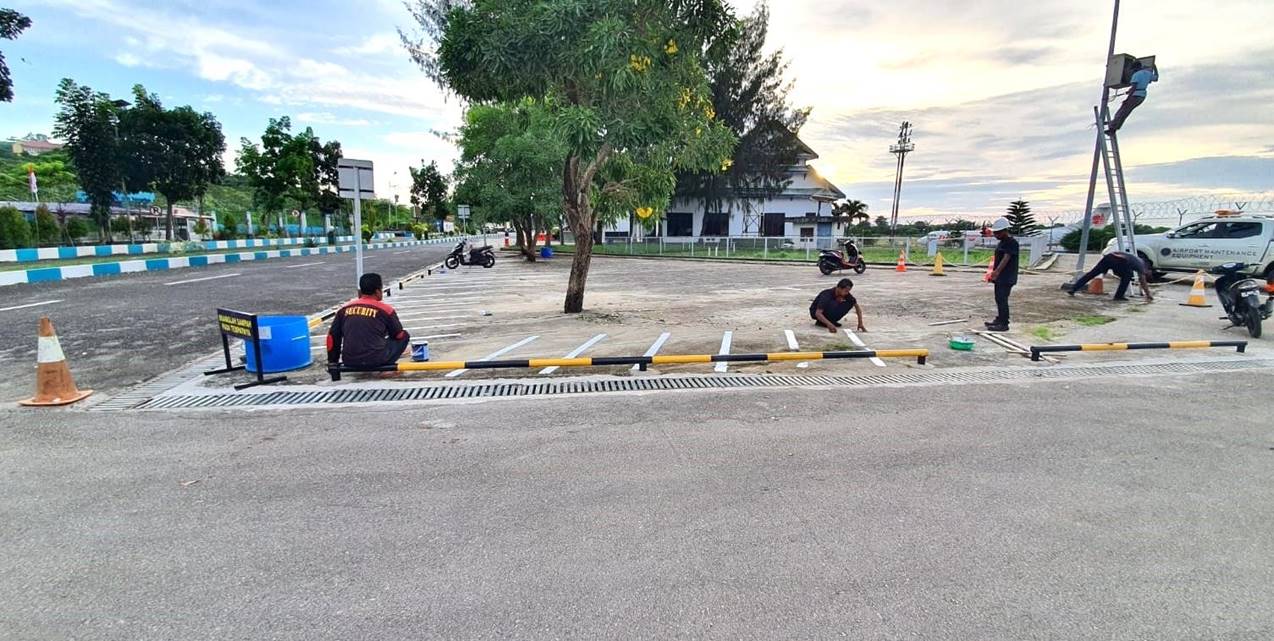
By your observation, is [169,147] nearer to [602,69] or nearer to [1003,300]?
[602,69]

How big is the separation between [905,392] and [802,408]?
1.36 metres

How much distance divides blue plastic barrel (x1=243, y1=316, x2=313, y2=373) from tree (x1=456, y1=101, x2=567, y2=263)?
16.3 metres

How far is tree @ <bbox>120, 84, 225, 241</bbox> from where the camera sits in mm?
29625

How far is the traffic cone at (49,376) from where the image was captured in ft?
18.1

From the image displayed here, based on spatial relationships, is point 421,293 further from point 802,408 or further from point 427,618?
point 427,618

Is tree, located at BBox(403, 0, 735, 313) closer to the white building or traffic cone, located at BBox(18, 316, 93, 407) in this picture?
traffic cone, located at BBox(18, 316, 93, 407)

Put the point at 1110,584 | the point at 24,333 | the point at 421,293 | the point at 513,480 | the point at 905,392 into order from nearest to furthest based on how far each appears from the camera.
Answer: the point at 1110,584 < the point at 513,480 < the point at 905,392 < the point at 24,333 < the point at 421,293

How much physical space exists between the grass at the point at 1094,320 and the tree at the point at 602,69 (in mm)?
7193

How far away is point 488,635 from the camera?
2400 millimetres

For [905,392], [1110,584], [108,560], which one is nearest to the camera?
[1110,584]

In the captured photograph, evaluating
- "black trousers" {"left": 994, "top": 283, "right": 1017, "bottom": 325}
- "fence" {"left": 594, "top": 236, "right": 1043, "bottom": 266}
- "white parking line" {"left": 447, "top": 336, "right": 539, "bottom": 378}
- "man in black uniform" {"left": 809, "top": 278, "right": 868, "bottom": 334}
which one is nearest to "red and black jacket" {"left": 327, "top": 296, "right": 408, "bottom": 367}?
"white parking line" {"left": 447, "top": 336, "right": 539, "bottom": 378}

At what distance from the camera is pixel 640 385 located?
6383mm

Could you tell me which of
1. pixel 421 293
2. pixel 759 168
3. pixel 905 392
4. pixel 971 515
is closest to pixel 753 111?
pixel 759 168

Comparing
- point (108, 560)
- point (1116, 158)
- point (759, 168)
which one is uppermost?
point (759, 168)
